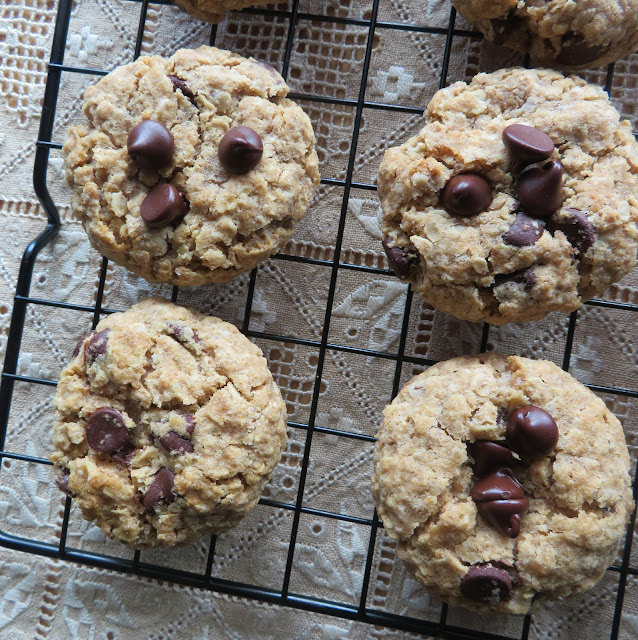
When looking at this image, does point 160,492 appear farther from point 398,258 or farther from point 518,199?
point 518,199

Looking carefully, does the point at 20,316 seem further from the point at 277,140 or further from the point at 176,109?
the point at 277,140

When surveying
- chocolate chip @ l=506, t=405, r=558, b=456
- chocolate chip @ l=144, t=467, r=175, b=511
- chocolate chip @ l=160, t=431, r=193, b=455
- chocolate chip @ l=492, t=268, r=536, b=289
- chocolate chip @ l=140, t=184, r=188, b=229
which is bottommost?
chocolate chip @ l=144, t=467, r=175, b=511

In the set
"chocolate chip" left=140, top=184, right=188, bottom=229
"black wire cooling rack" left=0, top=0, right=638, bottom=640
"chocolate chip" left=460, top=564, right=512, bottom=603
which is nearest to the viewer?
"chocolate chip" left=460, top=564, right=512, bottom=603

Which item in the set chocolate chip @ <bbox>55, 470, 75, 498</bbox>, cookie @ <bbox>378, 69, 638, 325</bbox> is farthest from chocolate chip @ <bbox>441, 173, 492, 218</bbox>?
chocolate chip @ <bbox>55, 470, 75, 498</bbox>

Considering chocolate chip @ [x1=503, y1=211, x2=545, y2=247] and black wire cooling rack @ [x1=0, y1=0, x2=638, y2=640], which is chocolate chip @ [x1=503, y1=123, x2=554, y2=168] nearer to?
chocolate chip @ [x1=503, y1=211, x2=545, y2=247]

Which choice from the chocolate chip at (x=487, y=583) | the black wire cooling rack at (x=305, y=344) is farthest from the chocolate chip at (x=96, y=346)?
the chocolate chip at (x=487, y=583)

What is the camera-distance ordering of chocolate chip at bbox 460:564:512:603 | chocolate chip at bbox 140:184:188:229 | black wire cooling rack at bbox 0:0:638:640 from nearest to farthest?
chocolate chip at bbox 460:564:512:603 → chocolate chip at bbox 140:184:188:229 → black wire cooling rack at bbox 0:0:638:640

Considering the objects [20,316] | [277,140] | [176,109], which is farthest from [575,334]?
[20,316]

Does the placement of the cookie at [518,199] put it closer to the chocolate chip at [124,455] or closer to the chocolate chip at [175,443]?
the chocolate chip at [175,443]
